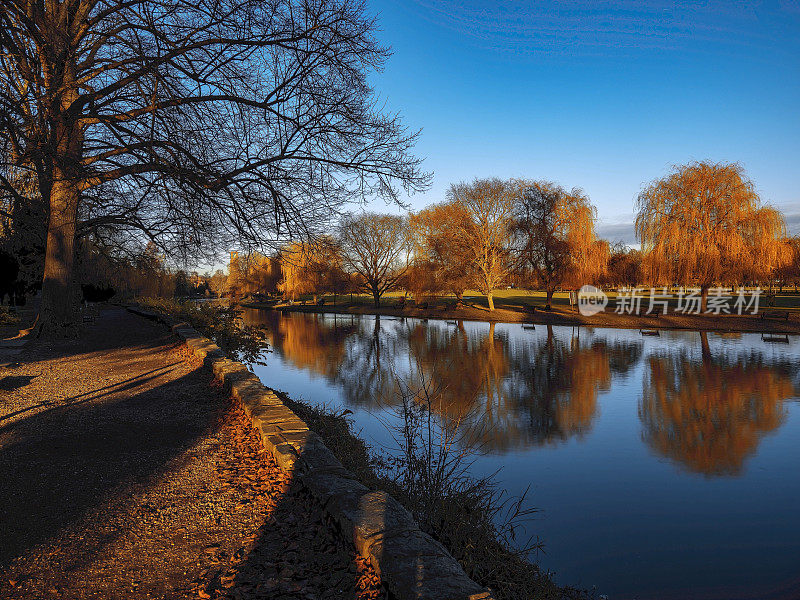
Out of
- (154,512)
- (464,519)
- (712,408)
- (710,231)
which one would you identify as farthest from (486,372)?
(710,231)

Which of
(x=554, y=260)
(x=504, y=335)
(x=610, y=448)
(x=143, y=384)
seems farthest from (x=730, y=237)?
(x=143, y=384)

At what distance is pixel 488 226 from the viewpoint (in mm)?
36719

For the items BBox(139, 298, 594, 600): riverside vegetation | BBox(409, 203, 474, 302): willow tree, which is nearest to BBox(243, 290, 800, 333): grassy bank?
BBox(409, 203, 474, 302): willow tree

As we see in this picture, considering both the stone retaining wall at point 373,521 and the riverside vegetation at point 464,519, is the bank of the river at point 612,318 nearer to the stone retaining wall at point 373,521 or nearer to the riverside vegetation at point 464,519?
the riverside vegetation at point 464,519

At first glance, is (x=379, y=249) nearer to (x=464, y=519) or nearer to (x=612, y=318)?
(x=612, y=318)

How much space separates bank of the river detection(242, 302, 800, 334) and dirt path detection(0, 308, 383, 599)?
99.3 ft

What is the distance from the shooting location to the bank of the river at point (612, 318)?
26.8 m

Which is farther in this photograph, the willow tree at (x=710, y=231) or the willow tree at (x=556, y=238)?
the willow tree at (x=556, y=238)

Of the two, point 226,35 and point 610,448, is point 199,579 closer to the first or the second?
point 610,448

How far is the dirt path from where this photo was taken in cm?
263

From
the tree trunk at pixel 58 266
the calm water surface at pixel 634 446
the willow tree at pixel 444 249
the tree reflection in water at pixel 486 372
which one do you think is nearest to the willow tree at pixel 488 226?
the willow tree at pixel 444 249

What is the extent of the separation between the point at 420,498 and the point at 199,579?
108 inches

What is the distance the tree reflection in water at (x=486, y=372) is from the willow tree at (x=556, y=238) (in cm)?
781

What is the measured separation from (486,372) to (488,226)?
2295cm
